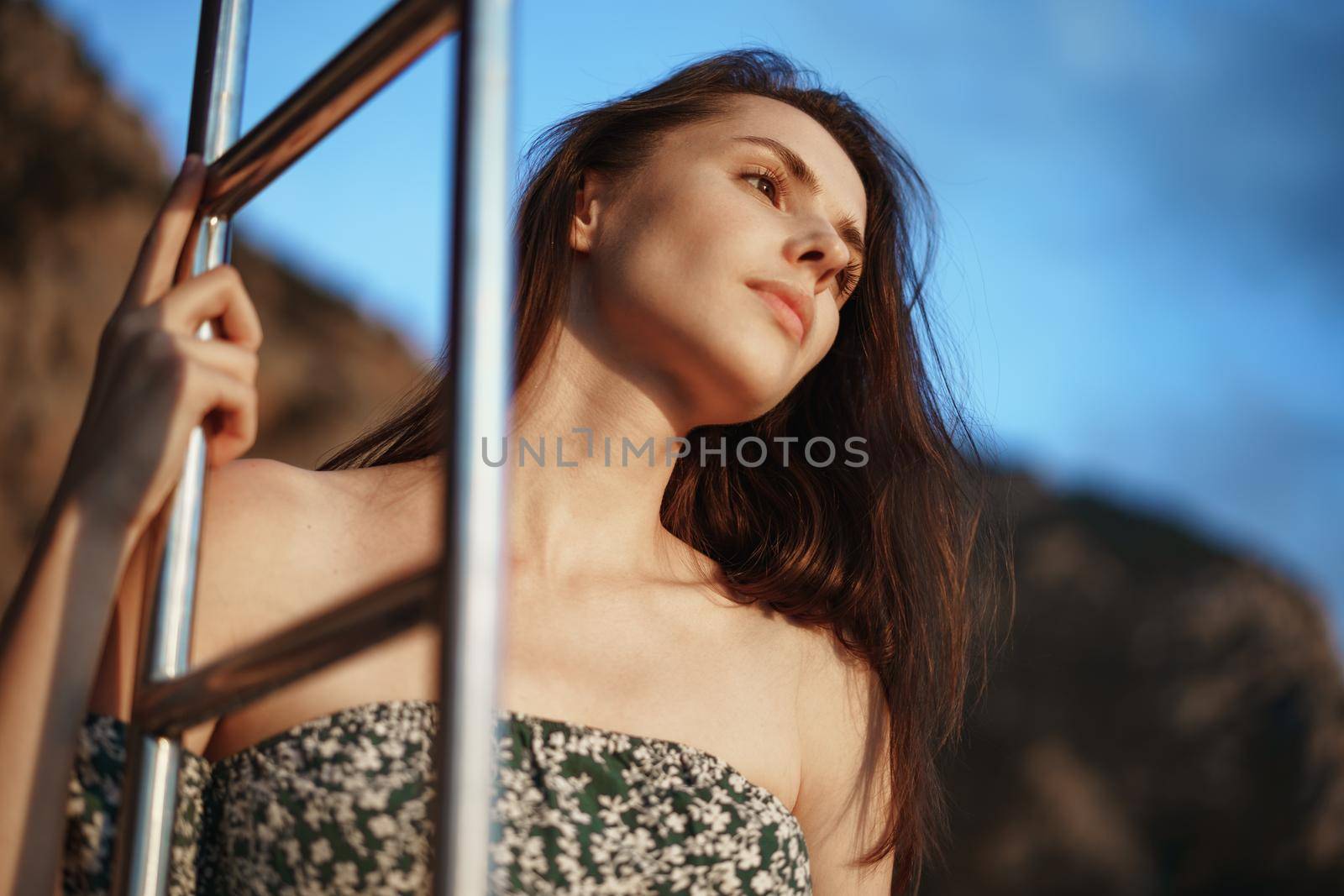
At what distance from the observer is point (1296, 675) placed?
6.80 m

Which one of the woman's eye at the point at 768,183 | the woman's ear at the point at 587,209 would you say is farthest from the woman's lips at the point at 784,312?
the woman's ear at the point at 587,209

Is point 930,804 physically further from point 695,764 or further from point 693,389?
point 693,389

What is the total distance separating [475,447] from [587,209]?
1.32 meters

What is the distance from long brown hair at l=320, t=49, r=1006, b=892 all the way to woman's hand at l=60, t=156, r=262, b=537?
2.60 feet

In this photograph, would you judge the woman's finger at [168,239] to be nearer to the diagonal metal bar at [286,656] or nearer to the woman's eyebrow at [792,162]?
the diagonal metal bar at [286,656]

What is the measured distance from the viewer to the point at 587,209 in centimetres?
194

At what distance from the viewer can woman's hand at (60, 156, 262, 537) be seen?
97 cm

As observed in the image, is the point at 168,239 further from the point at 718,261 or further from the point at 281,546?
the point at 718,261

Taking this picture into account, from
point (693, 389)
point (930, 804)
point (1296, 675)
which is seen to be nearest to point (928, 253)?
point (693, 389)

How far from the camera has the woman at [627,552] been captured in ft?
3.33

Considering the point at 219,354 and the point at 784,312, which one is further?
the point at 784,312

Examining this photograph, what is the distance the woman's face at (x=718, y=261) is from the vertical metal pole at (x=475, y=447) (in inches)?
37.7

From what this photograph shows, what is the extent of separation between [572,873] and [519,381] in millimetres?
711

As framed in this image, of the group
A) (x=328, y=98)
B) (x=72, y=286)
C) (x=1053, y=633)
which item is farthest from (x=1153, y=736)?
(x=328, y=98)
